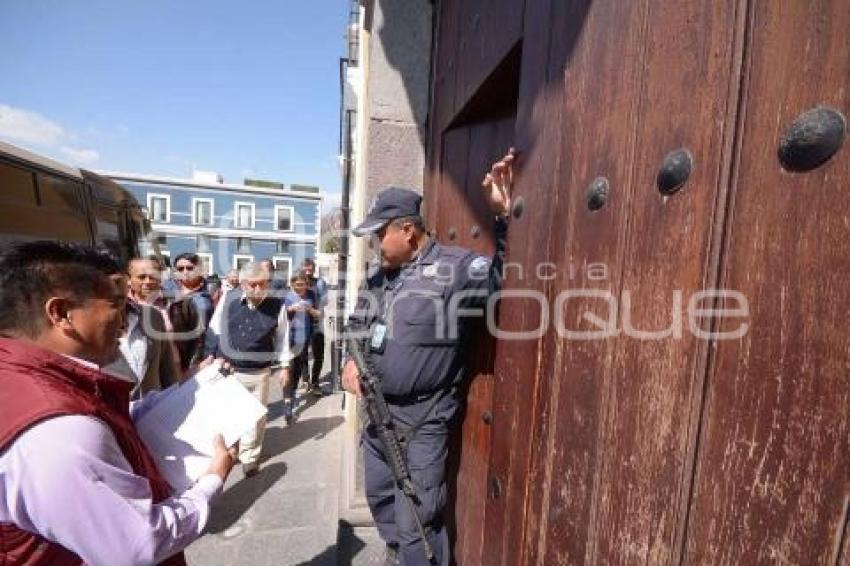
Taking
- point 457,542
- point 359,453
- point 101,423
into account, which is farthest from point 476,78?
point 359,453

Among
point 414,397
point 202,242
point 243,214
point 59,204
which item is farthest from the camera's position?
point 243,214

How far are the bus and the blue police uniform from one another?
Answer: 138 inches

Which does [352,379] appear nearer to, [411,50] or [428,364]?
[428,364]

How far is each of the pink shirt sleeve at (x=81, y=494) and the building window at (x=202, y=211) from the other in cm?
3040

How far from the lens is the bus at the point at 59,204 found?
5.34 meters

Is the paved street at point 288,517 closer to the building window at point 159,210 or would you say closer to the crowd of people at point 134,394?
the crowd of people at point 134,394

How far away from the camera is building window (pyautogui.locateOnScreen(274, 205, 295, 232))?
2936cm

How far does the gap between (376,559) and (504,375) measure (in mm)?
1847

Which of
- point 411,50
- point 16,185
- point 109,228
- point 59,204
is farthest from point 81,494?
point 109,228

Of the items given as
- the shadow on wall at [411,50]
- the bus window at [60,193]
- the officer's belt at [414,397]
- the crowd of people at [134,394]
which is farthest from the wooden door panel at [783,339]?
the bus window at [60,193]

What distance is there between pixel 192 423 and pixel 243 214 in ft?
98.6

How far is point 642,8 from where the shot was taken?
74 cm

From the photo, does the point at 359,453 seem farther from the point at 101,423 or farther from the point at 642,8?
the point at 642,8

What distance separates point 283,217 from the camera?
29547 millimetres
